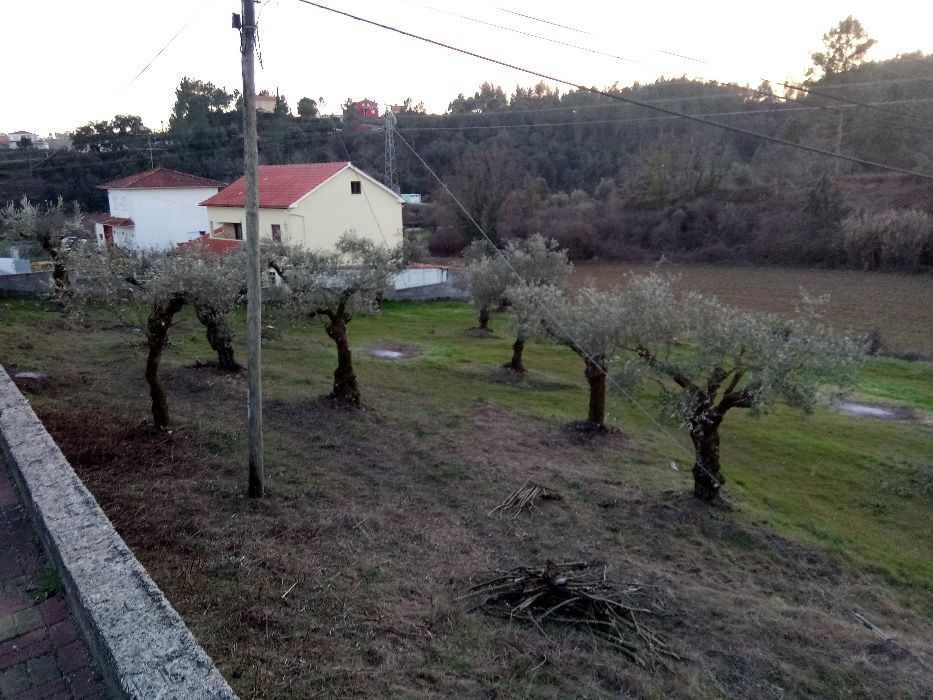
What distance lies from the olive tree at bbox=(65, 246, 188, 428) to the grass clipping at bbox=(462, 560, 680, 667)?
23.7 ft

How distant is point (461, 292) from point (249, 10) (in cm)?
2824

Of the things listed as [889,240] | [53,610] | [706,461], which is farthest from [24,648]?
[889,240]

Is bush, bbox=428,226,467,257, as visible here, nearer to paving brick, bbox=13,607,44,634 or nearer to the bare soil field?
the bare soil field

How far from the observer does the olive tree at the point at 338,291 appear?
1523 cm

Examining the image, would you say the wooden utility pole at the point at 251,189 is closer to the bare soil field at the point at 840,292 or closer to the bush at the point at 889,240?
the bare soil field at the point at 840,292

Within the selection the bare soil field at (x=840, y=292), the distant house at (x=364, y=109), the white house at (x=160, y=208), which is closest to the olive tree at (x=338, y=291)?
the bare soil field at (x=840, y=292)

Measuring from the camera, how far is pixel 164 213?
44.8m

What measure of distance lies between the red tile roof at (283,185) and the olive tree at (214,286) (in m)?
18.9

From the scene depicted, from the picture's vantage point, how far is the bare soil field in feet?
97.1

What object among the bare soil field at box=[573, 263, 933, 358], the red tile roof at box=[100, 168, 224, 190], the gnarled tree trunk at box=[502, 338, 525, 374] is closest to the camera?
the gnarled tree trunk at box=[502, 338, 525, 374]

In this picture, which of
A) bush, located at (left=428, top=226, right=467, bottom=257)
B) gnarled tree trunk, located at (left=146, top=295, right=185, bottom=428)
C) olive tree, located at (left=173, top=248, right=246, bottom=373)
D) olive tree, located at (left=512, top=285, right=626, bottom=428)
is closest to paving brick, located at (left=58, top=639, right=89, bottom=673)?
gnarled tree trunk, located at (left=146, top=295, right=185, bottom=428)

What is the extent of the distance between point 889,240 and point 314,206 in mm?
34790

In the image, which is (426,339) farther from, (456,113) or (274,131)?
(456,113)

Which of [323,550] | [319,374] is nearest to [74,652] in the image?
[323,550]
